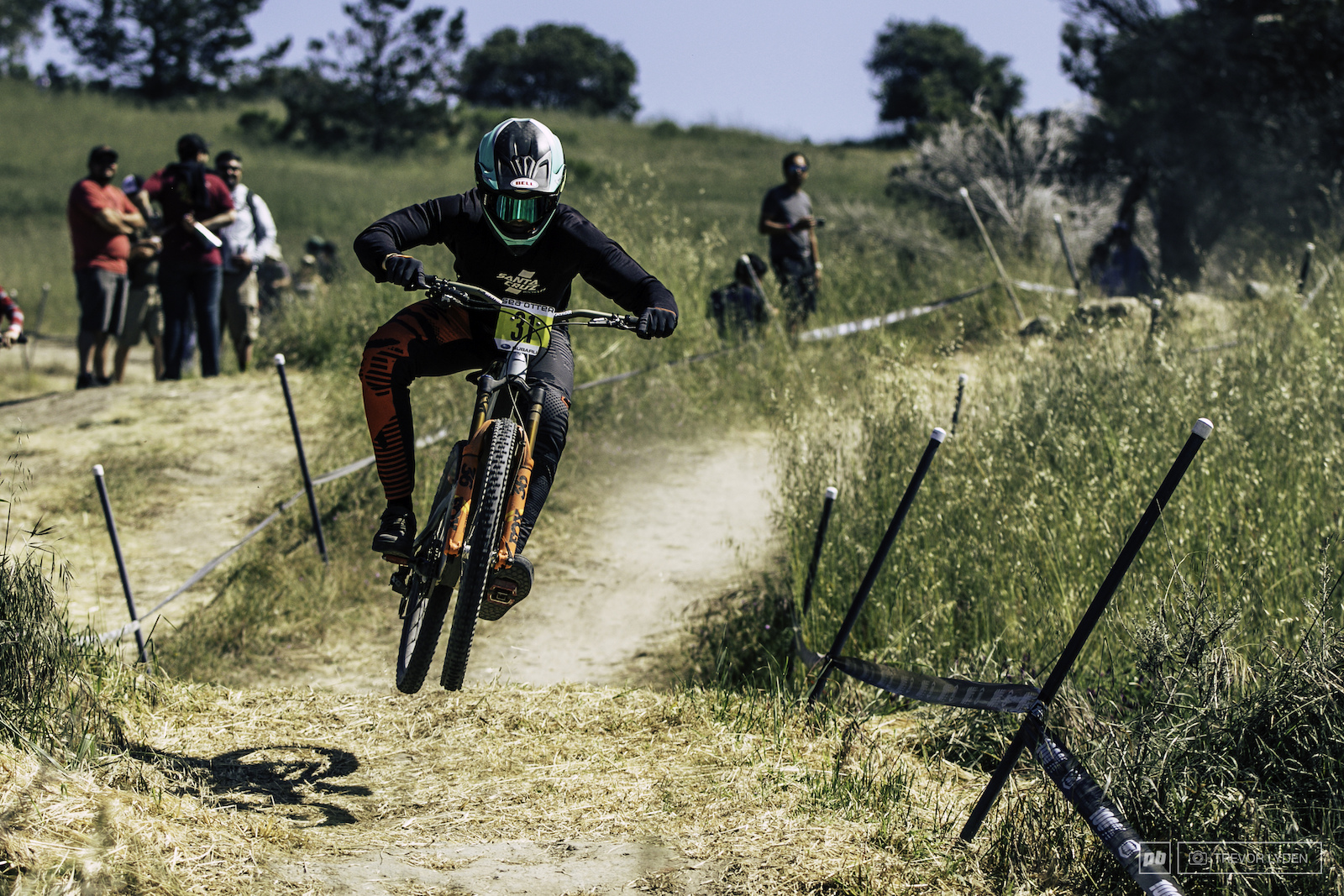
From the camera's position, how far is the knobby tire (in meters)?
3.71

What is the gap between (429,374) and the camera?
4246 millimetres

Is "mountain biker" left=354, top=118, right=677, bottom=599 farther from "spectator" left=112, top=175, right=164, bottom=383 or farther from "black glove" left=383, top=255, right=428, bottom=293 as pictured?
"spectator" left=112, top=175, right=164, bottom=383

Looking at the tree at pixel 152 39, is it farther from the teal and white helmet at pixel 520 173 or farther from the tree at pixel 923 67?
the teal and white helmet at pixel 520 173

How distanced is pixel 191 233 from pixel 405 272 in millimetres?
6574

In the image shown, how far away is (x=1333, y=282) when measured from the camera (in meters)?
8.44

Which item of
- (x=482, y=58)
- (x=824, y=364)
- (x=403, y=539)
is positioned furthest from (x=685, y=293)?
(x=482, y=58)

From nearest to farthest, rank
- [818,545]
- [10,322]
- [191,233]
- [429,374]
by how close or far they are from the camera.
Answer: [429,374] → [818,545] → [10,322] → [191,233]

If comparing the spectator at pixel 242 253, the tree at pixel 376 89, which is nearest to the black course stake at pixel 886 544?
the spectator at pixel 242 253

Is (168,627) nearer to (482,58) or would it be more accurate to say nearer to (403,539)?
(403,539)

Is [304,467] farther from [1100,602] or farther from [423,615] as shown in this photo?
[1100,602]

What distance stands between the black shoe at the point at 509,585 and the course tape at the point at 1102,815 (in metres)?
1.74

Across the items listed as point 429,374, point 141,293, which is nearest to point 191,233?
point 141,293

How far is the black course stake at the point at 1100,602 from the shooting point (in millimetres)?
2855

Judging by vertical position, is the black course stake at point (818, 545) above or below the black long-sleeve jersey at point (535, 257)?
below
